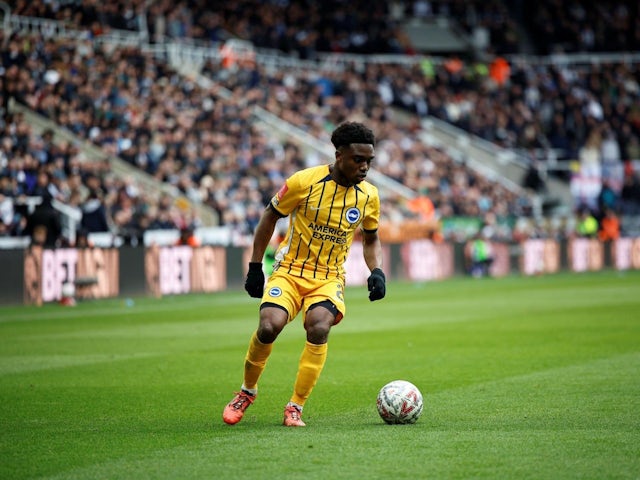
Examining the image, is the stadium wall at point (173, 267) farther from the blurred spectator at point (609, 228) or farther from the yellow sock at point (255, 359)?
the yellow sock at point (255, 359)

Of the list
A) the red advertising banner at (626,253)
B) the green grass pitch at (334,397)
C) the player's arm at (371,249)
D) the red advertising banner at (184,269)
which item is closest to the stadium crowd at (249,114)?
the red advertising banner at (184,269)

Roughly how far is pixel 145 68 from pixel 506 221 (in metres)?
13.8

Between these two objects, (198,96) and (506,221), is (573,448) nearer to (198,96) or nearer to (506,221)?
(198,96)

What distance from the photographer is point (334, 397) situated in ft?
33.0

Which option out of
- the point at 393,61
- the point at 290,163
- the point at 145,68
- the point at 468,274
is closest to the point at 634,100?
the point at 393,61

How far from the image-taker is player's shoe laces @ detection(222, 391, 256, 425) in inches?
327

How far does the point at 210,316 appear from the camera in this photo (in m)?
20.2

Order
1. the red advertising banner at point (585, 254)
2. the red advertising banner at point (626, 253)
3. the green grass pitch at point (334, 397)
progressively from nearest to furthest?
the green grass pitch at point (334, 397) → the red advertising banner at point (585, 254) → the red advertising banner at point (626, 253)

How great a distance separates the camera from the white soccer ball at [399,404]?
824cm

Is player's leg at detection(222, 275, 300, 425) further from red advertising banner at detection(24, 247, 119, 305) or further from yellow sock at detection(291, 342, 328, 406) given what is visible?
red advertising banner at detection(24, 247, 119, 305)

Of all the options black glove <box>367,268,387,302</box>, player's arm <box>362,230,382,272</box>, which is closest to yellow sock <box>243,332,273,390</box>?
black glove <box>367,268,387,302</box>

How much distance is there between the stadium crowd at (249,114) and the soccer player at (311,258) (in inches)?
621

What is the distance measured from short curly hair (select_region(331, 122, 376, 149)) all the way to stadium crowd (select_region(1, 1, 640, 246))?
53.0ft

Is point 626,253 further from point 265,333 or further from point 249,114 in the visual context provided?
point 265,333
